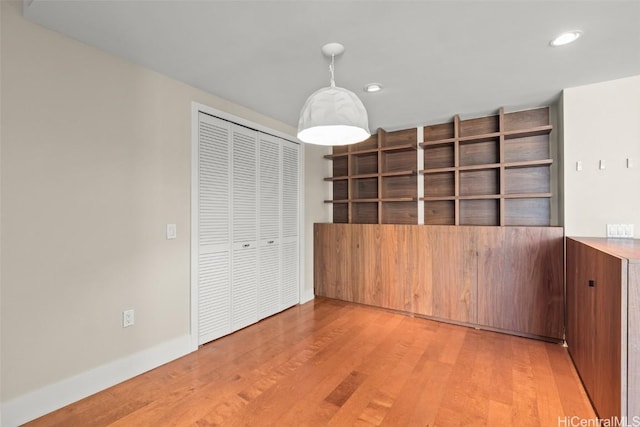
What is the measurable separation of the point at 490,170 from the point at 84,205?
3.86m

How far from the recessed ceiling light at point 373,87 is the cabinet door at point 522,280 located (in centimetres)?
182

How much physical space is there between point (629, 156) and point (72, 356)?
446cm

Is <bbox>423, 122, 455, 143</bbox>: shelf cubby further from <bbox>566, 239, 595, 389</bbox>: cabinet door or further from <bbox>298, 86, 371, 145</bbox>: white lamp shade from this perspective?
<bbox>298, 86, 371, 145</bbox>: white lamp shade

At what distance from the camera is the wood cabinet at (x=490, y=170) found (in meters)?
3.16

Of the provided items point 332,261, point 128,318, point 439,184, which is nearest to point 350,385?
point 128,318

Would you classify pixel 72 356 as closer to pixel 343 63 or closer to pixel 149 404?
pixel 149 404

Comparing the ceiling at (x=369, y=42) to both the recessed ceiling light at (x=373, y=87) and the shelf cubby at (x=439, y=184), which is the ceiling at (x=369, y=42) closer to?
the recessed ceiling light at (x=373, y=87)

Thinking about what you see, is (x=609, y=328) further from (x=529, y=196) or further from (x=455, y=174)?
(x=455, y=174)

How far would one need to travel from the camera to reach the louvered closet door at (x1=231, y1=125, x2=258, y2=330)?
3.11m

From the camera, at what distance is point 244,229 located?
323cm

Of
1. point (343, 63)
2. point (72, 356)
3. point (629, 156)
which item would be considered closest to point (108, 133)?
point (72, 356)

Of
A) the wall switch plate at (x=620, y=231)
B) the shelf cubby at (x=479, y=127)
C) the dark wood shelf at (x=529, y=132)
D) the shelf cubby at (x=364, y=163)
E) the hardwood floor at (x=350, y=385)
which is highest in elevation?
the shelf cubby at (x=479, y=127)

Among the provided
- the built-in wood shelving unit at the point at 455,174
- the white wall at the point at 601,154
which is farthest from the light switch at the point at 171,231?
the white wall at the point at 601,154

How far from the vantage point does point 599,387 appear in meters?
1.74
